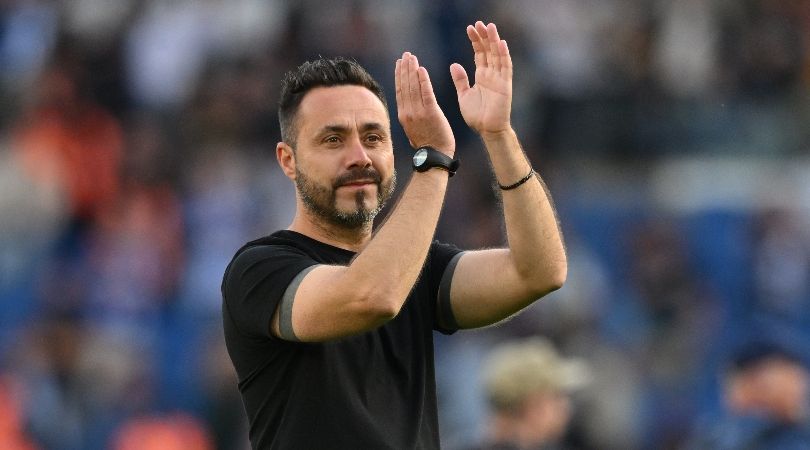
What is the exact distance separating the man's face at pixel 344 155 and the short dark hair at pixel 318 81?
0.07ft

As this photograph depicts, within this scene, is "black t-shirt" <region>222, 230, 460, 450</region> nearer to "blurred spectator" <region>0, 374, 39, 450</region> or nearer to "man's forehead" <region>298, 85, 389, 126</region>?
"man's forehead" <region>298, 85, 389, 126</region>

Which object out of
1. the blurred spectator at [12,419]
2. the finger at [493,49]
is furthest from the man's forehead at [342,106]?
the blurred spectator at [12,419]

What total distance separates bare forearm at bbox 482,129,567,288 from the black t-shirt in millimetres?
349

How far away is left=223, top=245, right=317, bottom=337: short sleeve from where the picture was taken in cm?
418

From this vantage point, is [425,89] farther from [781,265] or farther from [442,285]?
[781,265]

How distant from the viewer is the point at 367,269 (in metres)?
3.98

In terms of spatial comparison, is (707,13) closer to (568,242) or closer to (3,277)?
(568,242)

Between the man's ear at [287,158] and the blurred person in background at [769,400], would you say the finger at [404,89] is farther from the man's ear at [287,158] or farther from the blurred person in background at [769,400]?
the blurred person in background at [769,400]

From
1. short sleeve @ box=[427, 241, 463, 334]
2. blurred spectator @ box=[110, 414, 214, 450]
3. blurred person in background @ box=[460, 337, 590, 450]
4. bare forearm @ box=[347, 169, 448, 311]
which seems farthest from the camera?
blurred spectator @ box=[110, 414, 214, 450]

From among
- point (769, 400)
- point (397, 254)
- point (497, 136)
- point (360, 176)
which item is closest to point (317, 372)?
point (397, 254)

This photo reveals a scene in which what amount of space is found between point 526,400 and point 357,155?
6.63ft

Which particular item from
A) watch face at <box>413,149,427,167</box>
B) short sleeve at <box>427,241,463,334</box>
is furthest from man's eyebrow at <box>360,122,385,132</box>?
short sleeve at <box>427,241,463,334</box>

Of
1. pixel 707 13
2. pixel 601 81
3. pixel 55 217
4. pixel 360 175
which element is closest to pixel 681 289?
pixel 601 81

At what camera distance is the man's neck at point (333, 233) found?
446cm
